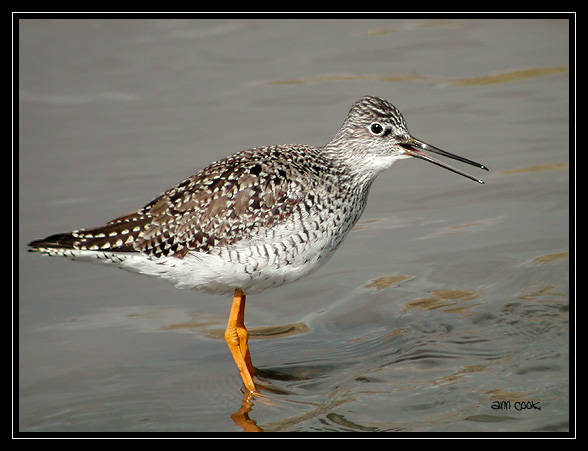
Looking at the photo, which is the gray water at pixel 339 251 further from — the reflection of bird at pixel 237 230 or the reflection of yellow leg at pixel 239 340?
the reflection of bird at pixel 237 230

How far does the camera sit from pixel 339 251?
9.83 meters

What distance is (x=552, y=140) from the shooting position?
11.8 metres

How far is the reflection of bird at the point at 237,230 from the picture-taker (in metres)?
7.04

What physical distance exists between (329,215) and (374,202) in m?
3.53

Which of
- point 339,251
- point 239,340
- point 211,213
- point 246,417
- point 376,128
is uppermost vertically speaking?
point 376,128

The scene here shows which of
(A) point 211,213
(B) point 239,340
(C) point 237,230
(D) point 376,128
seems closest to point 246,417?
(B) point 239,340

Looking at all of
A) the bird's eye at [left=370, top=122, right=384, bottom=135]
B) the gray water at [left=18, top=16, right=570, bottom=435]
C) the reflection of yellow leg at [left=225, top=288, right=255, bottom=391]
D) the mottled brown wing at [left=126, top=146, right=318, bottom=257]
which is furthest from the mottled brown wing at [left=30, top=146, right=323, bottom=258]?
the gray water at [left=18, top=16, right=570, bottom=435]

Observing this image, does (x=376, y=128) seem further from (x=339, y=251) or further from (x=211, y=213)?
(x=339, y=251)

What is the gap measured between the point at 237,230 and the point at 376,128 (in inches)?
72.7

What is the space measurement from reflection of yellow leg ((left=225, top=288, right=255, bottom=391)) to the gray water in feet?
0.55

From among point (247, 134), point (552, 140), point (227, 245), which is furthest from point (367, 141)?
point (552, 140)

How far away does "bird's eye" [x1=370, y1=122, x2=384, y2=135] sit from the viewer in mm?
7809

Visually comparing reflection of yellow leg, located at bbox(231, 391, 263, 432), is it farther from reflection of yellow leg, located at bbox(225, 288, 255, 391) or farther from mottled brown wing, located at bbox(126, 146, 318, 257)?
mottled brown wing, located at bbox(126, 146, 318, 257)
